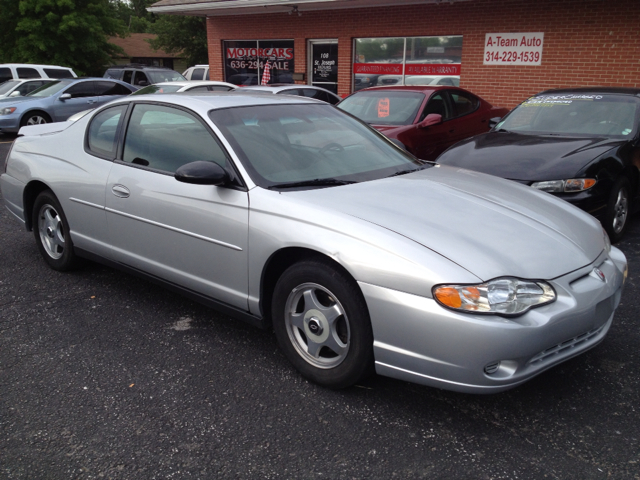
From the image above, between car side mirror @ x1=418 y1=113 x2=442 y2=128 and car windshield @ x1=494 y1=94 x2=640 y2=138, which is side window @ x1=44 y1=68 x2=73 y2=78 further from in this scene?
car windshield @ x1=494 y1=94 x2=640 y2=138

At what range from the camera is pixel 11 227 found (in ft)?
21.4

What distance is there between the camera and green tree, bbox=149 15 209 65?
4069 centimetres

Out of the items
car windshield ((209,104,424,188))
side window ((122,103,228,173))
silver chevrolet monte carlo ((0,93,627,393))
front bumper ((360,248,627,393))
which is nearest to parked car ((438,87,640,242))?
silver chevrolet monte carlo ((0,93,627,393))

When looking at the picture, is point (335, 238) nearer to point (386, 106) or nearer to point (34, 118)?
point (386, 106)

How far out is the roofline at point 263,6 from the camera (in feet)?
45.3

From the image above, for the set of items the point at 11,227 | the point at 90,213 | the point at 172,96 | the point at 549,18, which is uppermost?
the point at 549,18

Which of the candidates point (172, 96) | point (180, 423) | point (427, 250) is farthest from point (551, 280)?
point (172, 96)

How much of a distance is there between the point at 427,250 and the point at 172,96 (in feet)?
7.73

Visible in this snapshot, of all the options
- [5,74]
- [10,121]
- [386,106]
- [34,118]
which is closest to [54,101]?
[34,118]

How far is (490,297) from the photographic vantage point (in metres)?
2.61

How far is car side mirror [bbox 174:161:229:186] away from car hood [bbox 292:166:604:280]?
19.0 inches

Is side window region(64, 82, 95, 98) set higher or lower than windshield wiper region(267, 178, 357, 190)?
lower

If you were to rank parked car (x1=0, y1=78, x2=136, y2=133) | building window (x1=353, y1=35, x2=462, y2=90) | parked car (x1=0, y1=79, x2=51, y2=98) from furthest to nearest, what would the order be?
1. parked car (x1=0, y1=79, x2=51, y2=98)
2. parked car (x1=0, y1=78, x2=136, y2=133)
3. building window (x1=353, y1=35, x2=462, y2=90)

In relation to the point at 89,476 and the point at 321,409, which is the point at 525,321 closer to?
the point at 321,409
